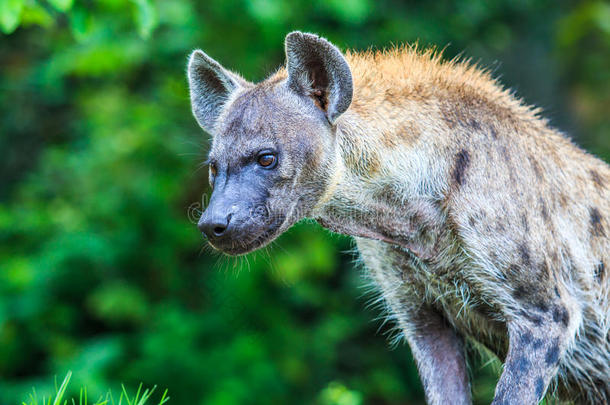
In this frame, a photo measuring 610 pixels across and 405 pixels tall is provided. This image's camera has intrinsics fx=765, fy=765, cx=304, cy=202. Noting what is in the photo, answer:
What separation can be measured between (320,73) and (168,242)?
4701 millimetres

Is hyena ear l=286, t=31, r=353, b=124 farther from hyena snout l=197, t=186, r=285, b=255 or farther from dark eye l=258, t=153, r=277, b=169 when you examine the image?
hyena snout l=197, t=186, r=285, b=255

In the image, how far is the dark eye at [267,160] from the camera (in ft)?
11.3

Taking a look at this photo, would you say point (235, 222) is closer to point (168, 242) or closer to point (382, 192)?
point (382, 192)

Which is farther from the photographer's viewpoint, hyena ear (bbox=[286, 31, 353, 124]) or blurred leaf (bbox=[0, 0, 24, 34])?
blurred leaf (bbox=[0, 0, 24, 34])

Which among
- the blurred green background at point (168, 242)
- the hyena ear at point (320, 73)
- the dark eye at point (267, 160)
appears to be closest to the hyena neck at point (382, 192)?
the hyena ear at point (320, 73)

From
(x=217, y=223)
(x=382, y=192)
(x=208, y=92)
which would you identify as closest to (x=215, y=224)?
(x=217, y=223)

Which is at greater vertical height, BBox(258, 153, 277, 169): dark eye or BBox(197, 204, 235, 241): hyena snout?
BBox(258, 153, 277, 169): dark eye

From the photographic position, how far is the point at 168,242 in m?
7.98

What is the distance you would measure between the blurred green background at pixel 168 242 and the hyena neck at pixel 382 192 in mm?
2962

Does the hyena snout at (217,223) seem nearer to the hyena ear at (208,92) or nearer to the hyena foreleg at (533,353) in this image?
the hyena ear at (208,92)

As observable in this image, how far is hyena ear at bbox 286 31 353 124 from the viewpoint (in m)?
3.52

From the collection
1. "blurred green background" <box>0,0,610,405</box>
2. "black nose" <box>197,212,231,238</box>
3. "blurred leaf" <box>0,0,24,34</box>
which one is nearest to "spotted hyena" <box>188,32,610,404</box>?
"black nose" <box>197,212,231,238</box>

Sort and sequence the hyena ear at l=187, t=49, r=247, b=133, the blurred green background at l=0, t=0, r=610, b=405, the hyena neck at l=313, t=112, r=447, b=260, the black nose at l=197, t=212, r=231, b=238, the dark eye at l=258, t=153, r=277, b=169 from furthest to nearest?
1. the blurred green background at l=0, t=0, r=610, b=405
2. the hyena ear at l=187, t=49, r=247, b=133
3. the hyena neck at l=313, t=112, r=447, b=260
4. the dark eye at l=258, t=153, r=277, b=169
5. the black nose at l=197, t=212, r=231, b=238

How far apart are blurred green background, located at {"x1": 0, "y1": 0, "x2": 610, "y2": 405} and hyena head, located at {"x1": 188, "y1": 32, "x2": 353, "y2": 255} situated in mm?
2915
